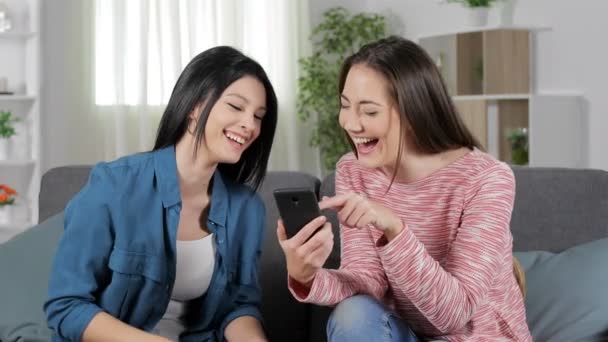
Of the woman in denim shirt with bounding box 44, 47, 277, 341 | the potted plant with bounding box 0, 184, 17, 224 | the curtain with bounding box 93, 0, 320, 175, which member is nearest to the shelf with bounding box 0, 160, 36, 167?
the potted plant with bounding box 0, 184, 17, 224

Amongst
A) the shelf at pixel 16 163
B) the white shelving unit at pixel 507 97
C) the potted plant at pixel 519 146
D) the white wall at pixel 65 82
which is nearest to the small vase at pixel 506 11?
the white shelving unit at pixel 507 97

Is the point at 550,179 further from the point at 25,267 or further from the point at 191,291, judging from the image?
the point at 25,267

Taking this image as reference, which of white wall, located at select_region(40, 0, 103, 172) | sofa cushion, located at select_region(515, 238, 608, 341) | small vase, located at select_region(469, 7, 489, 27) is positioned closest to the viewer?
sofa cushion, located at select_region(515, 238, 608, 341)

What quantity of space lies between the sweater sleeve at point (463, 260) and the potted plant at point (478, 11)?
3.38 meters

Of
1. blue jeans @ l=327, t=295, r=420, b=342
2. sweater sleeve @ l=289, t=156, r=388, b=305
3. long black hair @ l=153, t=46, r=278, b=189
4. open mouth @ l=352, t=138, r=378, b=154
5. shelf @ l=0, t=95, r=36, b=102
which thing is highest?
shelf @ l=0, t=95, r=36, b=102

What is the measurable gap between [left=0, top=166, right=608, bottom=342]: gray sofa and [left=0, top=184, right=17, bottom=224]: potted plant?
2.49m

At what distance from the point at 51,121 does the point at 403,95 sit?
3.99m

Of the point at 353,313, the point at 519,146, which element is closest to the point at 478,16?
the point at 519,146

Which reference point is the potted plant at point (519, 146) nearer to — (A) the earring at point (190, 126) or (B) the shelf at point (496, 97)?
(B) the shelf at point (496, 97)

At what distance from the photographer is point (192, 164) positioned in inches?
76.5

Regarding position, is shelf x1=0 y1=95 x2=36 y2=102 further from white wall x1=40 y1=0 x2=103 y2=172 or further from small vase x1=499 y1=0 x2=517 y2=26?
small vase x1=499 y1=0 x2=517 y2=26

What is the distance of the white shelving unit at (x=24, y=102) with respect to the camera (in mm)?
5055

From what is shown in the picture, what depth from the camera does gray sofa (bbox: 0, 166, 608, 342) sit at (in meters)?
2.09

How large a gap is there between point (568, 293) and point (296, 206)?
2.70 ft
